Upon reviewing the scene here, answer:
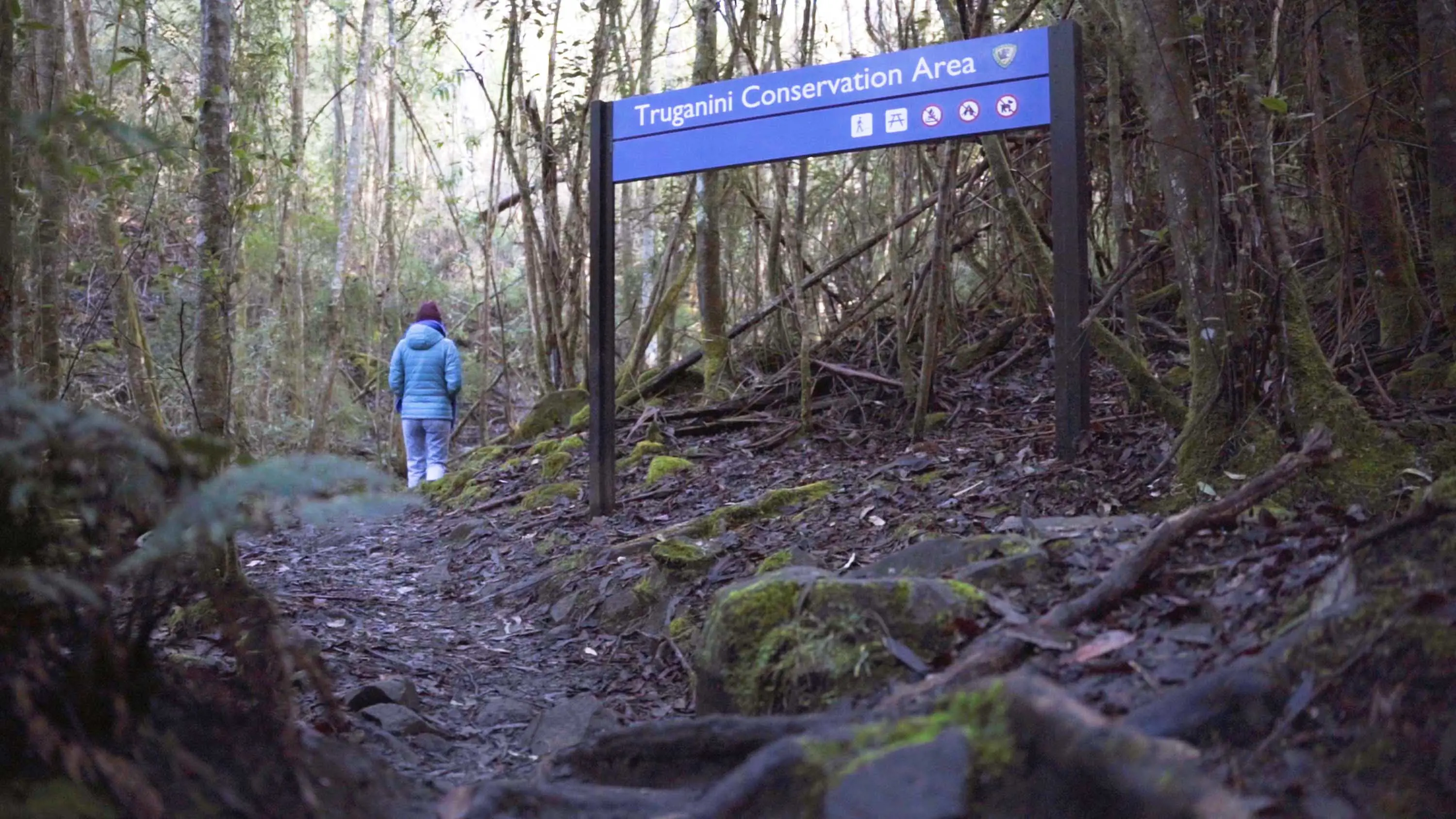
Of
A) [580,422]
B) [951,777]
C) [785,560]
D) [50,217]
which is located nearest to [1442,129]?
[785,560]

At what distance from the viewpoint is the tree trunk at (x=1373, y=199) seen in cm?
615

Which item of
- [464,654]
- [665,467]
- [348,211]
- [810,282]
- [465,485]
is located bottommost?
[464,654]

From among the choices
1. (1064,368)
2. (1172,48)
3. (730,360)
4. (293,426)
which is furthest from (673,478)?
(293,426)

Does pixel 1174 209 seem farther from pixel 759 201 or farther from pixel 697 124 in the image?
pixel 759 201

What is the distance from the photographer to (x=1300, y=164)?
731cm

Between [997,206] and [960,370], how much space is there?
127 centimetres

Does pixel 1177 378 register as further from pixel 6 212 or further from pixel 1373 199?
pixel 6 212

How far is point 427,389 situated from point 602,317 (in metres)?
4.19

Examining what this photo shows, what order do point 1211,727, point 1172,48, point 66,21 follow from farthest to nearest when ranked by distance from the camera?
point 66,21, point 1172,48, point 1211,727

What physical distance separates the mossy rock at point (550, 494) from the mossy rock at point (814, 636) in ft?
14.8

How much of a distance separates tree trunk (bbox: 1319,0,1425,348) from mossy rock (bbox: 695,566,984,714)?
13.9ft

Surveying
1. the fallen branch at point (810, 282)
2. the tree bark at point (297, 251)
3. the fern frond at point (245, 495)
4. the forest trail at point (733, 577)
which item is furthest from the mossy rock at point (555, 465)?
the tree bark at point (297, 251)

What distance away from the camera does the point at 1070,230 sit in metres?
5.52

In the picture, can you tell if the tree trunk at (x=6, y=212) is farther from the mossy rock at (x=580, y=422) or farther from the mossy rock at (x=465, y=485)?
the mossy rock at (x=580, y=422)
